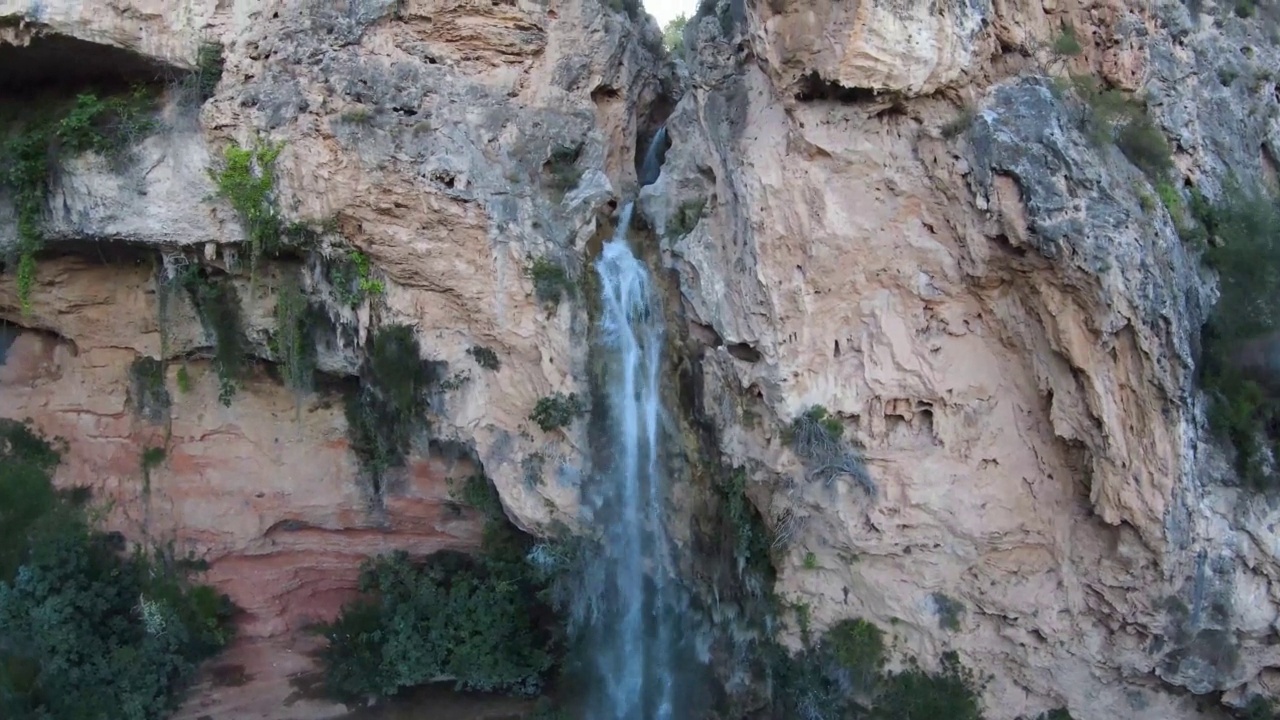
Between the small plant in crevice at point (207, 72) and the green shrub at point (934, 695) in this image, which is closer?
the green shrub at point (934, 695)

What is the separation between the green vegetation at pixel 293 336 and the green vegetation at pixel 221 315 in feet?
1.84

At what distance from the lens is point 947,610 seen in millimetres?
9773

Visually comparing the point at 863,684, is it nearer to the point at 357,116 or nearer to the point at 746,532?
the point at 746,532

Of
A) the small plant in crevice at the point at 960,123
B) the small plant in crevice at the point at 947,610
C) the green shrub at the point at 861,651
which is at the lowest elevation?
the green shrub at the point at 861,651

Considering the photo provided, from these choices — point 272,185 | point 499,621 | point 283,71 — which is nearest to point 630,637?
point 499,621

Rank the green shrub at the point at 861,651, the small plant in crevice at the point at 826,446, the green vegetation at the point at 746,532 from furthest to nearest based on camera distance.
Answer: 1. the green vegetation at the point at 746,532
2. the green shrub at the point at 861,651
3. the small plant in crevice at the point at 826,446

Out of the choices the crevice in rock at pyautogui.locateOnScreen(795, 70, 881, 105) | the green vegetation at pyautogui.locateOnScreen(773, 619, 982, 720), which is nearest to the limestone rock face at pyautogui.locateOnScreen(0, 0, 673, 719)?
the crevice in rock at pyautogui.locateOnScreen(795, 70, 881, 105)

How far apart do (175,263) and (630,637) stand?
306 inches

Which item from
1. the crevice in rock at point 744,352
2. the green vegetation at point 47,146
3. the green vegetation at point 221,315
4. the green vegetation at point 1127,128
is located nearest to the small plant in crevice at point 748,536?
the crevice in rock at point 744,352

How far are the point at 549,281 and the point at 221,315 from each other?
4.63 meters

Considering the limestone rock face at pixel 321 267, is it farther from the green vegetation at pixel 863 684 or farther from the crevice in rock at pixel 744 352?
the green vegetation at pixel 863 684

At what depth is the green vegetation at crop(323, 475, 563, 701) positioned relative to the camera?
12062 millimetres

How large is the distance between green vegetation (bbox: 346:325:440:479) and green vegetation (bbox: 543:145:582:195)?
269 cm

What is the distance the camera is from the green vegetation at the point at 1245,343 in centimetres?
869
